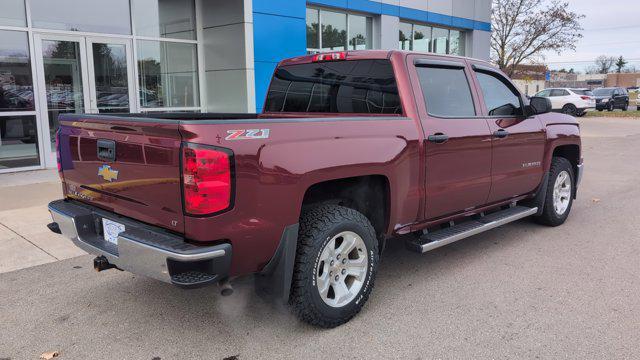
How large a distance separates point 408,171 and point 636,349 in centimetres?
186

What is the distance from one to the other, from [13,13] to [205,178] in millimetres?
8609

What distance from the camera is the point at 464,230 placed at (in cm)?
452

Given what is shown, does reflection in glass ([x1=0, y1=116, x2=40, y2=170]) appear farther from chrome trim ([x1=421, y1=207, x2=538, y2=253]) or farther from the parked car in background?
the parked car in background

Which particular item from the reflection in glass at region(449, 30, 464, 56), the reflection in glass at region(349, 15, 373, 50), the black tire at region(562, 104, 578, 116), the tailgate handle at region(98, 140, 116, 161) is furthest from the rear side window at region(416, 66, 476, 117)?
the black tire at region(562, 104, 578, 116)

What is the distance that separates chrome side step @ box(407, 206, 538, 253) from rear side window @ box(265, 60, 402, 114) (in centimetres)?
107

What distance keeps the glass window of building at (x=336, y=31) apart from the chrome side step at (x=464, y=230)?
955 cm

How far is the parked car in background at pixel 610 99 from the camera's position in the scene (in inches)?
1272

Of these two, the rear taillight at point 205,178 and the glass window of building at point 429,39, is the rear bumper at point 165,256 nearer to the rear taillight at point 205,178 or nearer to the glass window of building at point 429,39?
the rear taillight at point 205,178

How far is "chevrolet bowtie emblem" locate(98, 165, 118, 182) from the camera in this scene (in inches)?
131

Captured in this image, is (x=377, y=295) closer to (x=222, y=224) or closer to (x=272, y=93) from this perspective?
(x=222, y=224)

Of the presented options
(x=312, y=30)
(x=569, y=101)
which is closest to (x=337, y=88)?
(x=312, y=30)

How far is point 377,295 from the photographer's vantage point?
4145 mm

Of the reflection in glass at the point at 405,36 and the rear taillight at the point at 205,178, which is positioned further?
the reflection in glass at the point at 405,36

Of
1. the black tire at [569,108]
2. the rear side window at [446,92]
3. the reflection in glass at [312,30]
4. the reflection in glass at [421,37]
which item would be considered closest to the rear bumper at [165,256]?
the rear side window at [446,92]
